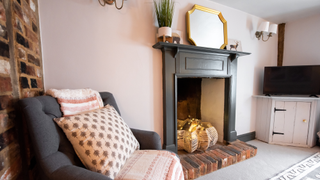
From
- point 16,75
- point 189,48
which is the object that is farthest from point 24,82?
point 189,48

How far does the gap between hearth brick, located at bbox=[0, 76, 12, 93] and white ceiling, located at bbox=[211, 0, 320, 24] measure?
2.38 metres

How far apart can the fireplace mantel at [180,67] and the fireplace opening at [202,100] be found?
299 millimetres

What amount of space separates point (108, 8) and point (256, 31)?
95.0 inches

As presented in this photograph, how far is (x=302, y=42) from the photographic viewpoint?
262cm

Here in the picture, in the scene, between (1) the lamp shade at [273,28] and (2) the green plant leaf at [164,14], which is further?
(1) the lamp shade at [273,28]

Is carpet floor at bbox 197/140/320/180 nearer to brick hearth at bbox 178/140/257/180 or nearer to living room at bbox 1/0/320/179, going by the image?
brick hearth at bbox 178/140/257/180

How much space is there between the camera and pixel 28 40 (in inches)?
41.2

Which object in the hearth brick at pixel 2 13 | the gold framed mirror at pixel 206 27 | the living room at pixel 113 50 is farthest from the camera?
the gold framed mirror at pixel 206 27

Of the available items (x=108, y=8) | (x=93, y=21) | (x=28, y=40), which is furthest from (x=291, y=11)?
(x=28, y=40)

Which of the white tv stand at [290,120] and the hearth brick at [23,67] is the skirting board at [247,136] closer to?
the white tv stand at [290,120]

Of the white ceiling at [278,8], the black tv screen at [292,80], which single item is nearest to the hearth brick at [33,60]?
the white ceiling at [278,8]

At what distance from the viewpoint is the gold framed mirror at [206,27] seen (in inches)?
71.4

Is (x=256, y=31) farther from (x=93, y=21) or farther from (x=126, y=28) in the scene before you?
(x=93, y=21)

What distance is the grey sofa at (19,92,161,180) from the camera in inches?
28.1
